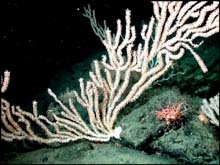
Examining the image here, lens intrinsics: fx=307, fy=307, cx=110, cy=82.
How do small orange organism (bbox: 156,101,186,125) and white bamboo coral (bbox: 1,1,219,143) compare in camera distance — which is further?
small orange organism (bbox: 156,101,186,125)

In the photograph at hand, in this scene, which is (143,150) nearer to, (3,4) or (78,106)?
(78,106)

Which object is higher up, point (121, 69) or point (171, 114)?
point (121, 69)

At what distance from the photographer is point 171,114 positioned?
15.1ft

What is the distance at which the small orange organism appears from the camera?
4566 mm

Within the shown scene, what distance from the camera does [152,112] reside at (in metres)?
4.86

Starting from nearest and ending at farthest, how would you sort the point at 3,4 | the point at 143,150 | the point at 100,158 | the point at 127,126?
the point at 100,158 → the point at 143,150 → the point at 127,126 → the point at 3,4

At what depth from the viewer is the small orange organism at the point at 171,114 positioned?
4.57 metres

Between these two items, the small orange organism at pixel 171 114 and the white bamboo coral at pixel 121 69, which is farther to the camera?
the small orange organism at pixel 171 114

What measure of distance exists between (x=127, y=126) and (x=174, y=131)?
0.71 m

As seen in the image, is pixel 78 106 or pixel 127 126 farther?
pixel 78 106

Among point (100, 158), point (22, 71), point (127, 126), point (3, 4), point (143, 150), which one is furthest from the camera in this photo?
point (22, 71)

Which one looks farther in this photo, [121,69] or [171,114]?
[171,114]

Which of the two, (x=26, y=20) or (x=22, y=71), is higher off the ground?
(x=26, y=20)

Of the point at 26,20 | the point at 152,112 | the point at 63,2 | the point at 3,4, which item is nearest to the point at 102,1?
the point at 63,2
